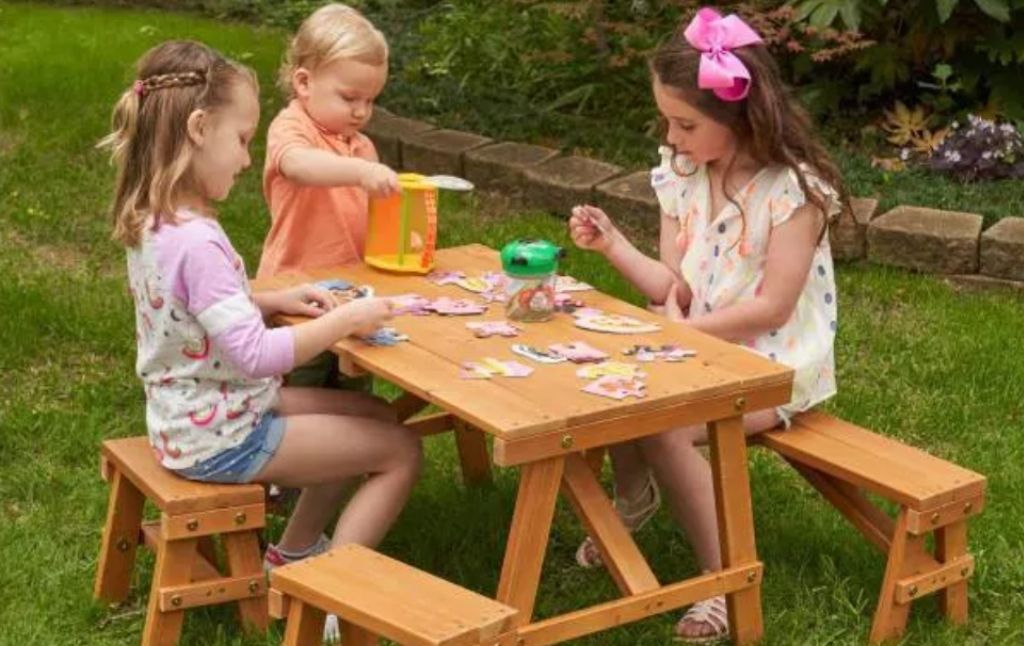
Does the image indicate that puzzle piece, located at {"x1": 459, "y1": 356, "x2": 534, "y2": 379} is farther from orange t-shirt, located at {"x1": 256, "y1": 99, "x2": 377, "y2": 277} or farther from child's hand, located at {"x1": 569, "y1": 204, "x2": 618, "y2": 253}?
orange t-shirt, located at {"x1": 256, "y1": 99, "x2": 377, "y2": 277}

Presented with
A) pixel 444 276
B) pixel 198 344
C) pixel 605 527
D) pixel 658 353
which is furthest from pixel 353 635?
pixel 444 276

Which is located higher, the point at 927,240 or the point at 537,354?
the point at 537,354

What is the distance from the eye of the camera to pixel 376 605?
318 centimetres

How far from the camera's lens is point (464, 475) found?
4969mm

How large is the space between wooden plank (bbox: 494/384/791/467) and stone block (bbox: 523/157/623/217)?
3.53m

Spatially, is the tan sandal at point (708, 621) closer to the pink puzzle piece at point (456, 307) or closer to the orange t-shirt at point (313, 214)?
the pink puzzle piece at point (456, 307)

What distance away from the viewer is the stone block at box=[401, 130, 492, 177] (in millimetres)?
7711

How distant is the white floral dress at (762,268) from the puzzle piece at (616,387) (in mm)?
658

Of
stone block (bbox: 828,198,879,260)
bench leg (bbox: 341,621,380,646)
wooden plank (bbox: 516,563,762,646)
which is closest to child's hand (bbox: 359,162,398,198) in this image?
wooden plank (bbox: 516,563,762,646)

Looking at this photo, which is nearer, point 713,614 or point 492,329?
point 492,329

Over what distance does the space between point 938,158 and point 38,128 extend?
13.5 feet

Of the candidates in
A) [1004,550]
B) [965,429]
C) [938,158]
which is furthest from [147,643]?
[938,158]

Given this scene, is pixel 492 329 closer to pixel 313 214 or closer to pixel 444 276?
pixel 444 276

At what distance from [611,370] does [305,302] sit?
0.79 meters
